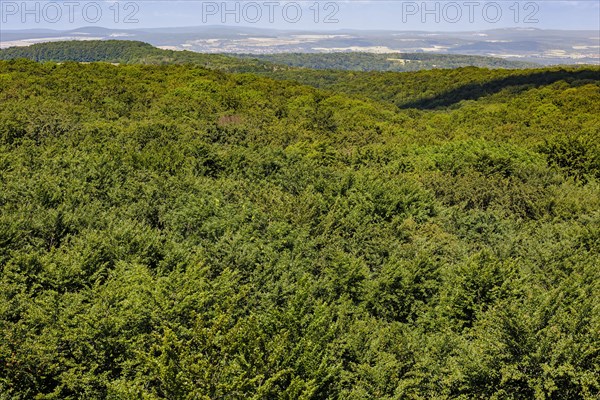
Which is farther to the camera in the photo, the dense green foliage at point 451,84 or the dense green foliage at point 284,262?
the dense green foliage at point 451,84

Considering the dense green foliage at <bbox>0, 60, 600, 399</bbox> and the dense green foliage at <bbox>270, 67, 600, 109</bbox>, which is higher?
the dense green foliage at <bbox>270, 67, 600, 109</bbox>

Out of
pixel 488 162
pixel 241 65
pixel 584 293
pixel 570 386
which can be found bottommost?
pixel 570 386

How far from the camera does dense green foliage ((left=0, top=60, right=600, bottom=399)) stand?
14.5m

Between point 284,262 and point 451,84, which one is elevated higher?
point 451,84

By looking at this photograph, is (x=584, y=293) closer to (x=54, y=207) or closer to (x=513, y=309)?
(x=513, y=309)

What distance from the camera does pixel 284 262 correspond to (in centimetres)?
2270

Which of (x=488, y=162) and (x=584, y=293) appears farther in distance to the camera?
(x=488, y=162)

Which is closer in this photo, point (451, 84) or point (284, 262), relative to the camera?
point (284, 262)

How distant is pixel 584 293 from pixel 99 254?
22.6 meters

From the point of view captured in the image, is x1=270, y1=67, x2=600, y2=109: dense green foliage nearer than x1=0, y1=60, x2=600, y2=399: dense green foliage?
No

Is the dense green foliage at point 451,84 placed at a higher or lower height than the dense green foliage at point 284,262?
higher

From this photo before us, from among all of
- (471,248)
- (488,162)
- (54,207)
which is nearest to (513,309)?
(471,248)

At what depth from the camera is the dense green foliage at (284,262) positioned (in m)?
14.5

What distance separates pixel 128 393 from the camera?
12117 millimetres
